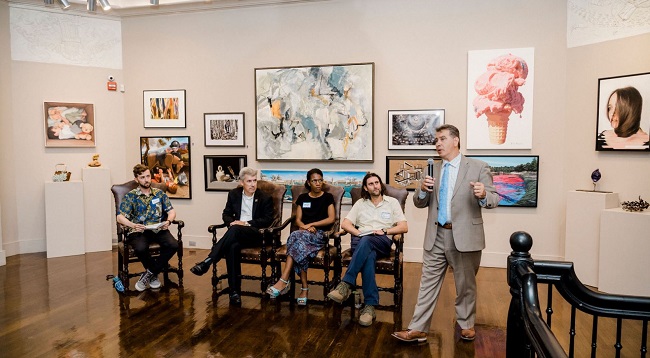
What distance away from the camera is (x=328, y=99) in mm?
6480

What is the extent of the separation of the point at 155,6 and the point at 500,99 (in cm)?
537

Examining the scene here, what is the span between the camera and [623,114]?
202 inches

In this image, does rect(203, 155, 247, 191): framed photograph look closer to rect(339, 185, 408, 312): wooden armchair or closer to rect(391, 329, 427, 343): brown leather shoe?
rect(339, 185, 408, 312): wooden armchair

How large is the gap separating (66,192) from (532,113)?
681 centimetres

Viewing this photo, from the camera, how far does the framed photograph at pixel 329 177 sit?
255 inches

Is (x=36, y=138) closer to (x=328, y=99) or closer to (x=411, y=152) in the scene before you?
(x=328, y=99)

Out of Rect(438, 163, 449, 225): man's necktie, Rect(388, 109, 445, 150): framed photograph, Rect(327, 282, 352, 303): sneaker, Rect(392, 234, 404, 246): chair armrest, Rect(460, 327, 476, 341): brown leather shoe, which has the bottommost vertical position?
Rect(460, 327, 476, 341): brown leather shoe

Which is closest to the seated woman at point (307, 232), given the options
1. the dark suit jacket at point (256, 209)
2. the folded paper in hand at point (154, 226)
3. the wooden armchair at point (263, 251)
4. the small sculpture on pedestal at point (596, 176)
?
the wooden armchair at point (263, 251)

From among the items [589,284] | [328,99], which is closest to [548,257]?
[589,284]

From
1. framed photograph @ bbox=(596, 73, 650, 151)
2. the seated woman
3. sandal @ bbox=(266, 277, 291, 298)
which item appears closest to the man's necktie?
the seated woman

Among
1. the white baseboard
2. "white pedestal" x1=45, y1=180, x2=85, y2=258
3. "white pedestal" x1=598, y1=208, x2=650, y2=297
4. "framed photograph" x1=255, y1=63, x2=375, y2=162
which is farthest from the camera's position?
the white baseboard

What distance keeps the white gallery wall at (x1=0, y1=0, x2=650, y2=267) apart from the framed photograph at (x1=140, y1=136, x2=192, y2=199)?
0.46ft

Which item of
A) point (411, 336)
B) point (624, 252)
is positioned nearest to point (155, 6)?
point (411, 336)

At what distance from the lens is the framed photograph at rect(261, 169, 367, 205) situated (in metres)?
6.47
